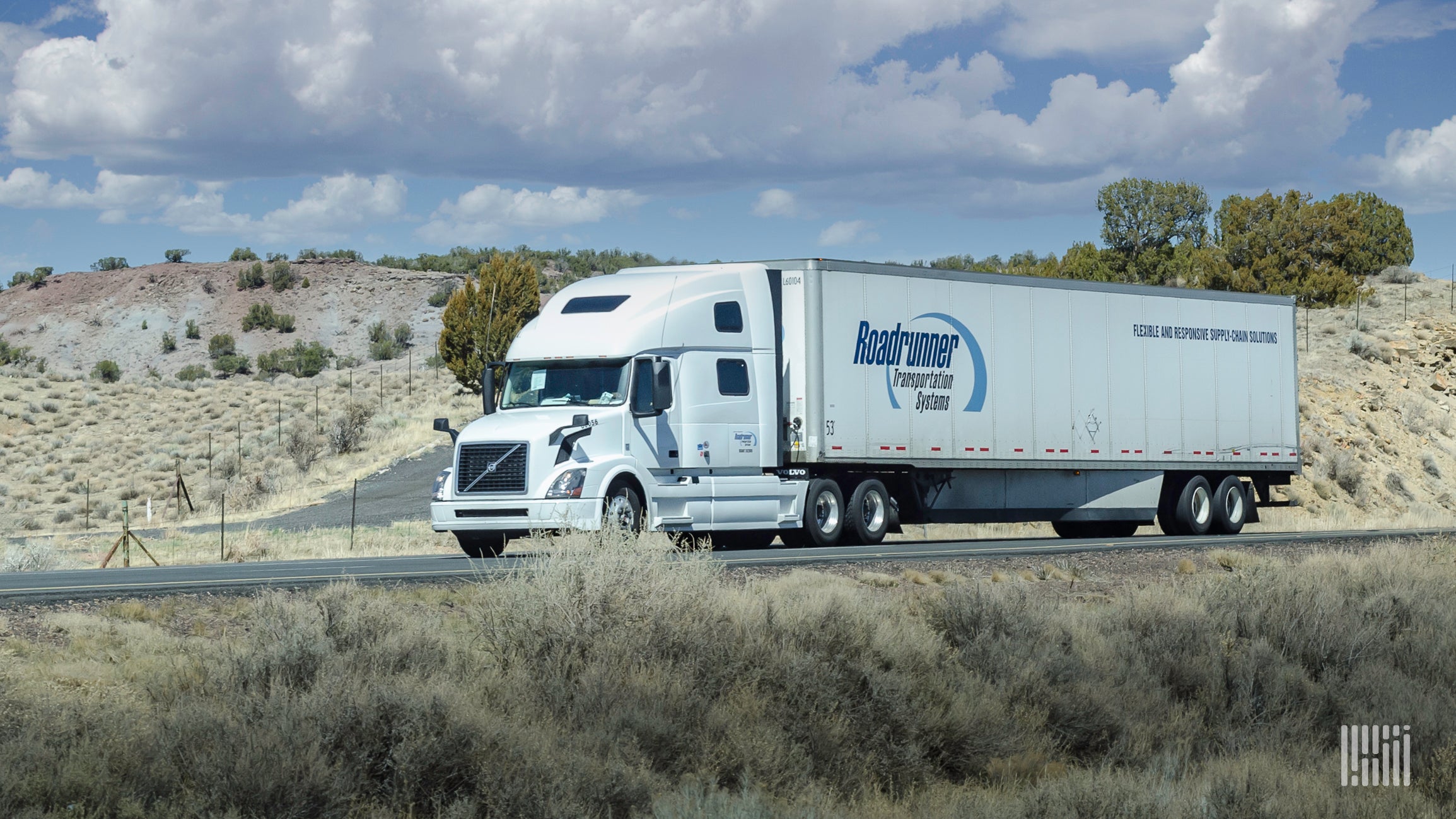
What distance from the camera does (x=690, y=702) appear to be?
8.75 metres

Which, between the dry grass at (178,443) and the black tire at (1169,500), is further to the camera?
the dry grass at (178,443)

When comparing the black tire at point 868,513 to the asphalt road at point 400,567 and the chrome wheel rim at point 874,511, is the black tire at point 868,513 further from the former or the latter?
the asphalt road at point 400,567

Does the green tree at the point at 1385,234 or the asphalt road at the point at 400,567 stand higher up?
the green tree at the point at 1385,234

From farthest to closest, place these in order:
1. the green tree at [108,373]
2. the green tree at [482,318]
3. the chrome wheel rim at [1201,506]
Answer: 1. the green tree at [108,373]
2. the green tree at [482,318]
3. the chrome wheel rim at [1201,506]

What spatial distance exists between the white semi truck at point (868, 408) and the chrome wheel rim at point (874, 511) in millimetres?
63

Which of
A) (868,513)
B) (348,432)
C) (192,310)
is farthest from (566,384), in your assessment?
(192,310)

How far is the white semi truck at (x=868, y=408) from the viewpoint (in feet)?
60.4

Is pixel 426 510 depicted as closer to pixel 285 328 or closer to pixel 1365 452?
pixel 1365 452

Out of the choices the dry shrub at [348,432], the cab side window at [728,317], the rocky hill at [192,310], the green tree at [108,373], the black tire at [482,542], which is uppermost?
the rocky hill at [192,310]

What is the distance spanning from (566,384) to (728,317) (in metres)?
2.65

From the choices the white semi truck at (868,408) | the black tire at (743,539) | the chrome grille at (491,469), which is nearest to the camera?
the chrome grille at (491,469)

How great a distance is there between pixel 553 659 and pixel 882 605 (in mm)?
3944

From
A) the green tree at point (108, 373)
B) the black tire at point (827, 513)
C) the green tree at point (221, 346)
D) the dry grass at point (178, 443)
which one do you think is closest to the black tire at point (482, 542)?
the black tire at point (827, 513)

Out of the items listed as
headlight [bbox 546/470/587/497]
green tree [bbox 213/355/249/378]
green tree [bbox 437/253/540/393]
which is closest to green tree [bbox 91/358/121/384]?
green tree [bbox 213/355/249/378]
